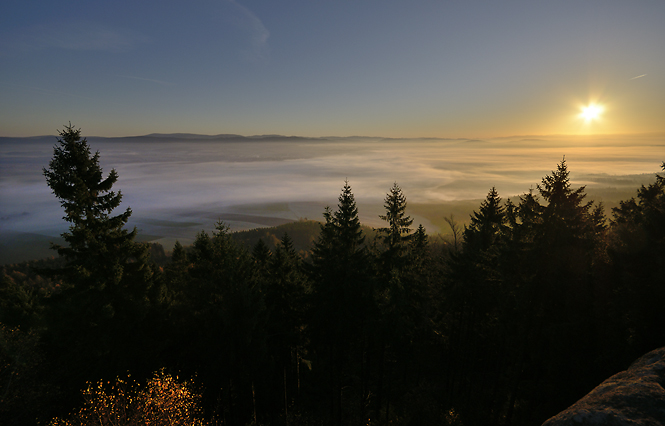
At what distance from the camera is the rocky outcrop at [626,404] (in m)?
6.04

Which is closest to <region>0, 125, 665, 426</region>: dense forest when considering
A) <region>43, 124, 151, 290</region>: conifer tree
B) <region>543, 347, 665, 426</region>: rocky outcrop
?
<region>43, 124, 151, 290</region>: conifer tree

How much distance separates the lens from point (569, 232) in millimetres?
13742

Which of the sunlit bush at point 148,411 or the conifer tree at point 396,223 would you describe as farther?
the conifer tree at point 396,223

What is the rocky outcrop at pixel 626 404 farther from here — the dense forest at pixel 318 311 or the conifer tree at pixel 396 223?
the conifer tree at pixel 396 223

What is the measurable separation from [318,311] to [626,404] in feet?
49.6

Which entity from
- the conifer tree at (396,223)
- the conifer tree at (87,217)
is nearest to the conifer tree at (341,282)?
the conifer tree at (396,223)

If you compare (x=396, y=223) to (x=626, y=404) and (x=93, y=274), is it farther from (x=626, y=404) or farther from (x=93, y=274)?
(x=93, y=274)

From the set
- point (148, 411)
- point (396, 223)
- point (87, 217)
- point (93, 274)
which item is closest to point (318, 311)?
point (396, 223)

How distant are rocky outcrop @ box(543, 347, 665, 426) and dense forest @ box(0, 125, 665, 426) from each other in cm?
567

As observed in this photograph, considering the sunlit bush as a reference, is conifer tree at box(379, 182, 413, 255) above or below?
above

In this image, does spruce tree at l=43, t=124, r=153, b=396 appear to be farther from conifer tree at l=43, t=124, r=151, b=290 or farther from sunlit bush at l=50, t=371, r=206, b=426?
sunlit bush at l=50, t=371, r=206, b=426

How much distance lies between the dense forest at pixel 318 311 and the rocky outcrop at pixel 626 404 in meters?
5.67

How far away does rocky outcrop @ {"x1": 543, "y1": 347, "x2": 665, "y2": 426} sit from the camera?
6039 mm

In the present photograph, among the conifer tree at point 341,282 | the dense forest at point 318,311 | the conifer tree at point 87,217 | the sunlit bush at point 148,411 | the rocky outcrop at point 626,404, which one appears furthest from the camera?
the conifer tree at point 341,282
